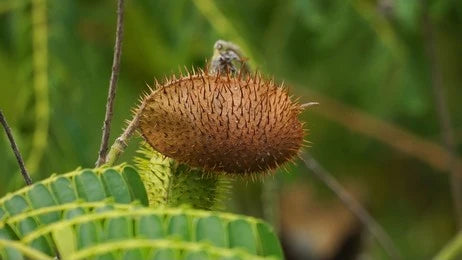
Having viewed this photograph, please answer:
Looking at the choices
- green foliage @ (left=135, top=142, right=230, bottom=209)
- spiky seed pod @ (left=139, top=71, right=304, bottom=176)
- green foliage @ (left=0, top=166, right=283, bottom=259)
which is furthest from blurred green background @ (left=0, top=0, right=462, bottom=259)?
green foliage @ (left=0, top=166, right=283, bottom=259)

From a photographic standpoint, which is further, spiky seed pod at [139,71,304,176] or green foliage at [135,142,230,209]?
green foliage at [135,142,230,209]

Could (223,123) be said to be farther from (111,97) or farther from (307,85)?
(307,85)

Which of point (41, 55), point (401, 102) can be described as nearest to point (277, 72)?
point (401, 102)

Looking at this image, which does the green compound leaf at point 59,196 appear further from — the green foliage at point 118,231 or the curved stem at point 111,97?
the curved stem at point 111,97

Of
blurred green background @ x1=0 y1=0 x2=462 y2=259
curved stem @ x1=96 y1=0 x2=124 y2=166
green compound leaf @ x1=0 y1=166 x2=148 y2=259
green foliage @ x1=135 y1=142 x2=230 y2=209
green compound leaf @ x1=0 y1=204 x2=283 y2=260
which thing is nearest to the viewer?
green compound leaf @ x1=0 y1=204 x2=283 y2=260

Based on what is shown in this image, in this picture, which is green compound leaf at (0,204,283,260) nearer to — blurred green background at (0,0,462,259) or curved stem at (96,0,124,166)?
curved stem at (96,0,124,166)

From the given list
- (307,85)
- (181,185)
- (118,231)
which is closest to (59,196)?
(118,231)
